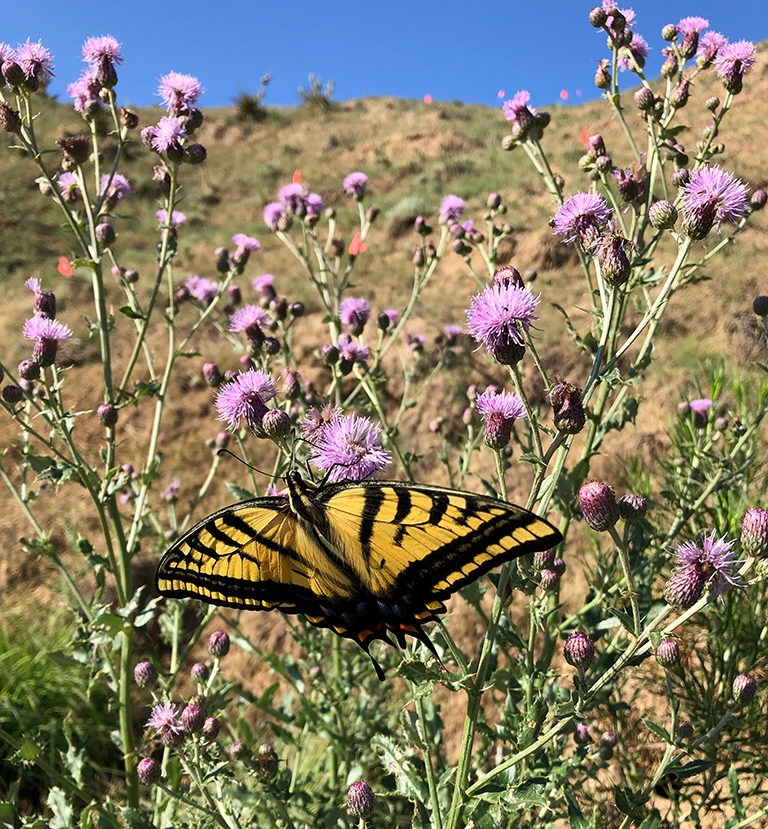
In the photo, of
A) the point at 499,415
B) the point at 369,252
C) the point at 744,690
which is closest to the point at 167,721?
the point at 499,415

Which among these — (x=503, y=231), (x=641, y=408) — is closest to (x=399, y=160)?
(x=641, y=408)

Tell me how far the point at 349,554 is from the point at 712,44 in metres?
3.01

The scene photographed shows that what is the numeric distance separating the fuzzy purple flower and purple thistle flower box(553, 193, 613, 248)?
2288 millimetres

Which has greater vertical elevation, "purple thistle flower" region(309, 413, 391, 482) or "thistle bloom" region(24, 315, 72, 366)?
"thistle bloom" region(24, 315, 72, 366)

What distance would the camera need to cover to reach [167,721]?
2.23m

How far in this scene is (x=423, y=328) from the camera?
A: 7281 mm

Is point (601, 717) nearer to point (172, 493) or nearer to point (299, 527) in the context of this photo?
point (299, 527)

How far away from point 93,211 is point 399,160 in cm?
1667

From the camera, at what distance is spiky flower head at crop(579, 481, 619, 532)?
1766 mm

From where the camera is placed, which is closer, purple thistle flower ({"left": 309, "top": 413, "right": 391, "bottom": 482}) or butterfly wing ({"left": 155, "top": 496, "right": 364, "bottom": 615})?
butterfly wing ({"left": 155, "top": 496, "right": 364, "bottom": 615})

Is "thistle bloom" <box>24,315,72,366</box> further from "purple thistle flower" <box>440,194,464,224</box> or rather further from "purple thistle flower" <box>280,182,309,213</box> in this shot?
"purple thistle flower" <box>440,194,464,224</box>

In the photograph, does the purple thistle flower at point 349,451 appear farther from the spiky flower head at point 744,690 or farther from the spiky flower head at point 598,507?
the spiky flower head at point 744,690

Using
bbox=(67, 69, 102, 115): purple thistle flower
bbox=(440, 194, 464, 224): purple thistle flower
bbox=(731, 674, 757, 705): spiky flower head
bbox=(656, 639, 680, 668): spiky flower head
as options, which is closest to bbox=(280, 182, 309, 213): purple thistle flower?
bbox=(440, 194, 464, 224): purple thistle flower

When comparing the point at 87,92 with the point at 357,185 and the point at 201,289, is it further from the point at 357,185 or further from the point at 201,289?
the point at 357,185
